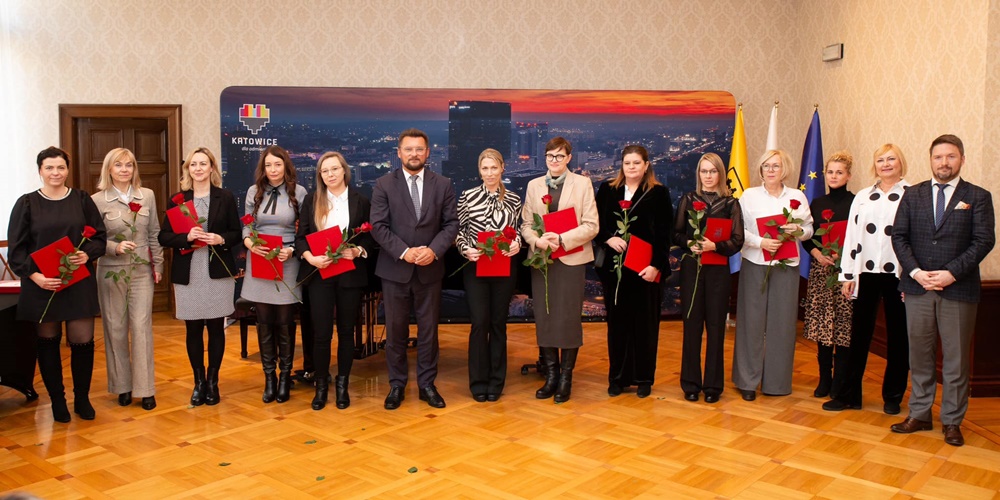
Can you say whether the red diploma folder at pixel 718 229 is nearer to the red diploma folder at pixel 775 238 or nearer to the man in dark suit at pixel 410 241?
the red diploma folder at pixel 775 238

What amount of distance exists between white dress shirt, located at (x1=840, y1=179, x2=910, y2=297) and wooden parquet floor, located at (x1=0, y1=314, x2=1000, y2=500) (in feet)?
2.78

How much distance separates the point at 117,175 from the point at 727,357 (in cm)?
448

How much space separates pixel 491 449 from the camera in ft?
13.5

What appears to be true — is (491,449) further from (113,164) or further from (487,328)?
(113,164)

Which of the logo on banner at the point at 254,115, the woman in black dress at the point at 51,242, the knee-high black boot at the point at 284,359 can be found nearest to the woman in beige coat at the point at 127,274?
the woman in black dress at the point at 51,242

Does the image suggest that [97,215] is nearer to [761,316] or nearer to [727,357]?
[761,316]

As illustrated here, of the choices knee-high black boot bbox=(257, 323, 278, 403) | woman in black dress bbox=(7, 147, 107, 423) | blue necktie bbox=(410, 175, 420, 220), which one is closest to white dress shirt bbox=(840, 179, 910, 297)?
blue necktie bbox=(410, 175, 420, 220)

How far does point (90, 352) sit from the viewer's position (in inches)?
185

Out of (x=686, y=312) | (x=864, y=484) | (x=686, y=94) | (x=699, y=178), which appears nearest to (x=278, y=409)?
(x=686, y=312)

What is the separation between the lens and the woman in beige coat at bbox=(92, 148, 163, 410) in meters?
4.66

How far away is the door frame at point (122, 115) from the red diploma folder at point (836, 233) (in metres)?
5.77

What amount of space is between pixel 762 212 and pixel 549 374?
1601mm

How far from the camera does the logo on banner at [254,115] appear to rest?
306 inches

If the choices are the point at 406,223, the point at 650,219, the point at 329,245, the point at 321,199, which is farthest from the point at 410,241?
the point at 650,219
